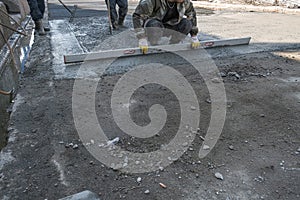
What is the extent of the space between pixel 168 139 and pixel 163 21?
99.4 inches

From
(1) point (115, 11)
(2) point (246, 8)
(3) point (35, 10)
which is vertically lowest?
(2) point (246, 8)

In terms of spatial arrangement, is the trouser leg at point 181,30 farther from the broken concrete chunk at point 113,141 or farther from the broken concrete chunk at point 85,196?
the broken concrete chunk at point 85,196

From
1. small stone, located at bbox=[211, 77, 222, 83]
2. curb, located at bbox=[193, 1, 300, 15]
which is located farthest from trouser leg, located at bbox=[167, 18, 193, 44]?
curb, located at bbox=[193, 1, 300, 15]

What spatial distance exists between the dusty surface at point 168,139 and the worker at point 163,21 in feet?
2.32

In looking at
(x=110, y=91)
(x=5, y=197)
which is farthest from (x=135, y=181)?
(x=110, y=91)

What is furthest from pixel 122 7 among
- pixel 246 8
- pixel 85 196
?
pixel 85 196

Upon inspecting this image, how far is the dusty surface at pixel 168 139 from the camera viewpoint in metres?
1.68

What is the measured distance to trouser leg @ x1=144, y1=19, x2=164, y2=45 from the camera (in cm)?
392

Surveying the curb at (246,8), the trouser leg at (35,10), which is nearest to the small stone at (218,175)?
the trouser leg at (35,10)

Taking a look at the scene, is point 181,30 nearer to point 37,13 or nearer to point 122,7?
point 122,7

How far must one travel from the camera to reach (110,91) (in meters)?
2.86

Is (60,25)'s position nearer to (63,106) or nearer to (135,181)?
(63,106)

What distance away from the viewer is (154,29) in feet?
13.1

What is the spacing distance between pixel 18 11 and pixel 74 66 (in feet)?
7.86
